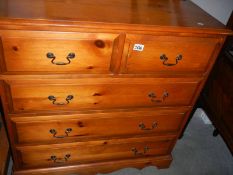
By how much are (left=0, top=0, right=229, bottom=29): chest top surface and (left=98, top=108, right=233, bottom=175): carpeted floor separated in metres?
1.14

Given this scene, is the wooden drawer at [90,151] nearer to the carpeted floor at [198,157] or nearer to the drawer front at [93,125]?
the drawer front at [93,125]

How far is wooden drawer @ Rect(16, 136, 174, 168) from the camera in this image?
1357 mm

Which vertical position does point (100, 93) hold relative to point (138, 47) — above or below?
below

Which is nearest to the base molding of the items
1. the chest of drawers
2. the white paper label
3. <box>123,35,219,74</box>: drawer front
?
the chest of drawers

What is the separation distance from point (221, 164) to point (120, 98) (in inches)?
48.4

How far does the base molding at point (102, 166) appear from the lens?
1463 millimetres

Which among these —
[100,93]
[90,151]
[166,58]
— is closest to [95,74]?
[100,93]

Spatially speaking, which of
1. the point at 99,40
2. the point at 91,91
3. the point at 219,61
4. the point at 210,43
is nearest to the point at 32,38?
the point at 99,40

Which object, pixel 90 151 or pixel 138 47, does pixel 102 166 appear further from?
pixel 138 47

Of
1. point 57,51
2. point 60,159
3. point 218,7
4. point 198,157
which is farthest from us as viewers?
point 198,157

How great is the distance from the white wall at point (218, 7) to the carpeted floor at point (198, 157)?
1.04 meters

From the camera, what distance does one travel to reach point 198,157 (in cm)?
190

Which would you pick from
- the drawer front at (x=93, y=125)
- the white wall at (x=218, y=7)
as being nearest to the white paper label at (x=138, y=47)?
the drawer front at (x=93, y=125)

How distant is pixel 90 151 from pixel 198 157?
0.99m
